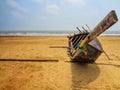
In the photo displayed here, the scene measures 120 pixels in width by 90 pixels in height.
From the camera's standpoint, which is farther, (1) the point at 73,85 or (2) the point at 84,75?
(2) the point at 84,75

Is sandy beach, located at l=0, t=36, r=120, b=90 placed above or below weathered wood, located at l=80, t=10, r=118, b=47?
below

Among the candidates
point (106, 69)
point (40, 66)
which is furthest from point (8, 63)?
point (106, 69)

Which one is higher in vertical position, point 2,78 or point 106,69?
point 2,78

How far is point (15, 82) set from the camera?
21.3 feet

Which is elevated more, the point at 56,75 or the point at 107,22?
the point at 107,22

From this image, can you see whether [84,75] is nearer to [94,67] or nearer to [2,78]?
[94,67]

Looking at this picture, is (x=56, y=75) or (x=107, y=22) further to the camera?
(x=56, y=75)

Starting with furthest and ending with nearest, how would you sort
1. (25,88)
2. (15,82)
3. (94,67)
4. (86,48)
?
(94,67) → (86,48) → (15,82) → (25,88)

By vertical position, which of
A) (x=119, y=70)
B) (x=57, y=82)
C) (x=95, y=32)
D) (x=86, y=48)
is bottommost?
(x=119, y=70)

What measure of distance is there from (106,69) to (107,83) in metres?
1.49

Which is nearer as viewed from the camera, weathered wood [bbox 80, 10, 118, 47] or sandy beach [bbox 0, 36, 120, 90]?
weathered wood [bbox 80, 10, 118, 47]

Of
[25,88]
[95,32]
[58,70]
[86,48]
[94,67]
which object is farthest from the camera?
[94,67]

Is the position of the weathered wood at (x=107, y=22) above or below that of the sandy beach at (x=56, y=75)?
above

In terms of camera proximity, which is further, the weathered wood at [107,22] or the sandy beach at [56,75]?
the sandy beach at [56,75]
